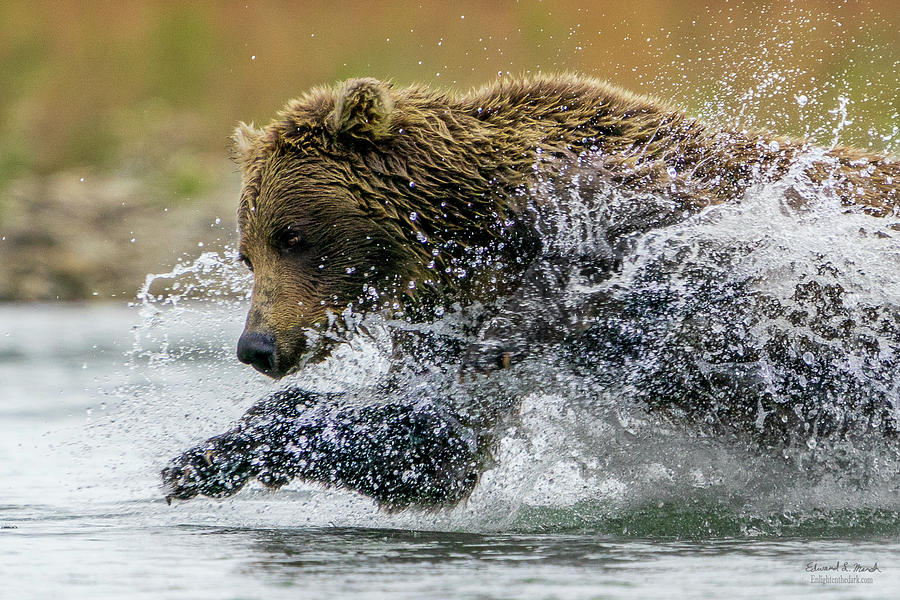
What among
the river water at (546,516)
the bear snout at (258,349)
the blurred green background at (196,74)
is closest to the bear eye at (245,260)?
the river water at (546,516)

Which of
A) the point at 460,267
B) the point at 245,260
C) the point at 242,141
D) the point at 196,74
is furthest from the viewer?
the point at 196,74

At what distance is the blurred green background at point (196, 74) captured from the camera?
51.3 ft

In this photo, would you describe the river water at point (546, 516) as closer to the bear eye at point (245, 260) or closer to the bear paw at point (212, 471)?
the bear paw at point (212, 471)

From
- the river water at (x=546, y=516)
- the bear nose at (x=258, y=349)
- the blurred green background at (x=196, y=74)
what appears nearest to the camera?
the river water at (x=546, y=516)

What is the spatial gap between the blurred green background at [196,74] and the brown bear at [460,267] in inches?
279

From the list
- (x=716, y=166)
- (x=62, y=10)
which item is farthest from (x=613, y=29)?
(x=62, y=10)

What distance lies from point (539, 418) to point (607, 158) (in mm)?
1158

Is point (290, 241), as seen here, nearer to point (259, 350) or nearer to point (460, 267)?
point (259, 350)

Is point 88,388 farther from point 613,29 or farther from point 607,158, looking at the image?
point 613,29

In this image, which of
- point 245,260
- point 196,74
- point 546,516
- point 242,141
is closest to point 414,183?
point 245,260

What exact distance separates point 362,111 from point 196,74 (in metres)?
20.9

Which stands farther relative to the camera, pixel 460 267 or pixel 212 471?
pixel 212 471

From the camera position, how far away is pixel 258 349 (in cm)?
531

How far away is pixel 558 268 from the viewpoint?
215 inches
